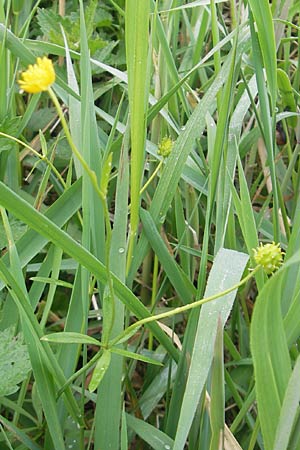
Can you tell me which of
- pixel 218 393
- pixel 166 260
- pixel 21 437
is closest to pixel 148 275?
pixel 166 260

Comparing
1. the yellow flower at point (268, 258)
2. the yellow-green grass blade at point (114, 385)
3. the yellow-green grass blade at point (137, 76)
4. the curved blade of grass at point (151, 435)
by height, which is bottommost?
the curved blade of grass at point (151, 435)

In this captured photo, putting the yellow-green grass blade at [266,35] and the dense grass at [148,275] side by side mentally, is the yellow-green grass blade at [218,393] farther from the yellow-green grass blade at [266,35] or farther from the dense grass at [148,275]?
the yellow-green grass blade at [266,35]

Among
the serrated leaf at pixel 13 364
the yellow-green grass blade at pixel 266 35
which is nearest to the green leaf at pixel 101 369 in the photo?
the serrated leaf at pixel 13 364

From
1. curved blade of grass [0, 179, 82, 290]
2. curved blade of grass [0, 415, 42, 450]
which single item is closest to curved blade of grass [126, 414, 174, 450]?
curved blade of grass [0, 415, 42, 450]

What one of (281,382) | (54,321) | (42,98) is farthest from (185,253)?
(42,98)

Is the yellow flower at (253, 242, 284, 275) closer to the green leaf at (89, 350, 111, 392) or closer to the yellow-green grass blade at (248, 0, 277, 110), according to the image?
the green leaf at (89, 350, 111, 392)

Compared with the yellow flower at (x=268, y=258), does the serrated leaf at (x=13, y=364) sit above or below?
below
